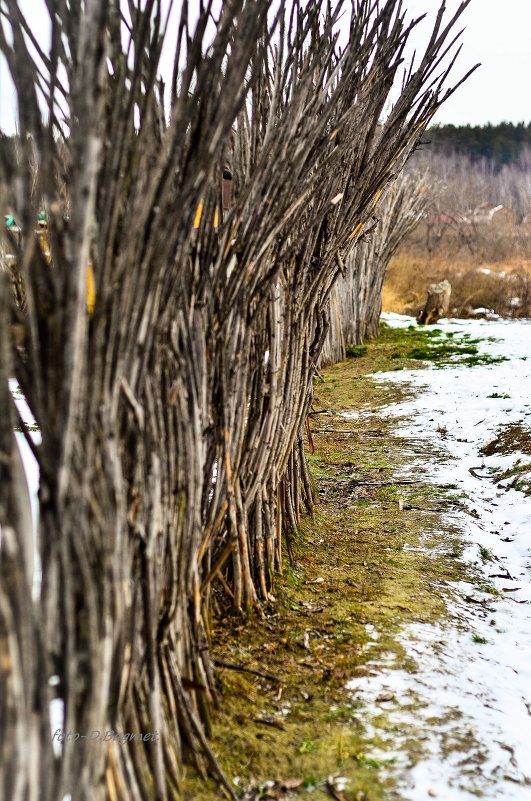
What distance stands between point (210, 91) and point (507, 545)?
2353mm

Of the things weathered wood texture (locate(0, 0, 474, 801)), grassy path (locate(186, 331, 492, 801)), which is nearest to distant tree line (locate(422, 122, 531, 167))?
grassy path (locate(186, 331, 492, 801))

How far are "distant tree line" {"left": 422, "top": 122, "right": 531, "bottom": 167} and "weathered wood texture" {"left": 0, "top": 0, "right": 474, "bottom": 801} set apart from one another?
44784 millimetres

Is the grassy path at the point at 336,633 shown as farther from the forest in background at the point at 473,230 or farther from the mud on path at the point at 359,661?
the forest in background at the point at 473,230

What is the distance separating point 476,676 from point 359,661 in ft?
1.12

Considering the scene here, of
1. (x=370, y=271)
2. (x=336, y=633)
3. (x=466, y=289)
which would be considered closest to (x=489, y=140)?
(x=466, y=289)

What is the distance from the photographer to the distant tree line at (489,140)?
42094 millimetres

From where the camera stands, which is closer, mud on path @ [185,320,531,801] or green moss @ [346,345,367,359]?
mud on path @ [185,320,531,801]

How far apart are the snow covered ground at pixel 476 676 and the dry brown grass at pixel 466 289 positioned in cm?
830

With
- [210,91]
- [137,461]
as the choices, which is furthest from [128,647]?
[210,91]

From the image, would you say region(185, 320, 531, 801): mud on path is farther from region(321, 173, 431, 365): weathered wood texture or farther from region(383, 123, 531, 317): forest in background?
region(321, 173, 431, 365): weathered wood texture

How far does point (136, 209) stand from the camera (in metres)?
1.05

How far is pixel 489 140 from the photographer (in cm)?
4325

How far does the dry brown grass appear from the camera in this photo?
11.4 metres

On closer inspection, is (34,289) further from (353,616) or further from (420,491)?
(420,491)
